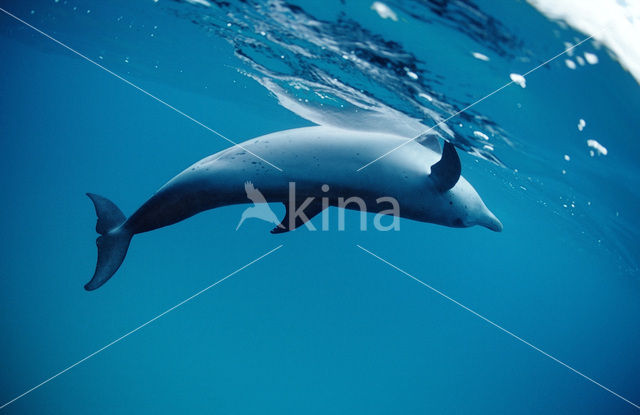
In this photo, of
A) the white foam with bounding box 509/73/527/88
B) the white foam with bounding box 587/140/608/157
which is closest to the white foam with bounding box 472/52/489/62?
the white foam with bounding box 509/73/527/88

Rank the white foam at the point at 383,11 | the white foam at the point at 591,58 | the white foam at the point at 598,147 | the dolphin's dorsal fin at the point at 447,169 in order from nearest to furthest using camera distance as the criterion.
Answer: the dolphin's dorsal fin at the point at 447,169 < the white foam at the point at 591,58 < the white foam at the point at 383,11 < the white foam at the point at 598,147

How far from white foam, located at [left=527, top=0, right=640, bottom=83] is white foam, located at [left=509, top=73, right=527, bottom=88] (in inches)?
59.9

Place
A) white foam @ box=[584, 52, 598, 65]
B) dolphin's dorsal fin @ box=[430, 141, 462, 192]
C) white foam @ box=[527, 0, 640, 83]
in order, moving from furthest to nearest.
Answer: white foam @ box=[584, 52, 598, 65], white foam @ box=[527, 0, 640, 83], dolphin's dorsal fin @ box=[430, 141, 462, 192]

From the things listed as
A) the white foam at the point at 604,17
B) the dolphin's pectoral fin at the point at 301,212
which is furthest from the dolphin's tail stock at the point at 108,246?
the white foam at the point at 604,17

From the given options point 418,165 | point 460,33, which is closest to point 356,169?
point 418,165

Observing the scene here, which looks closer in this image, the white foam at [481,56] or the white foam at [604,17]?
the white foam at [604,17]

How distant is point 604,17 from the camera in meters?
4.46

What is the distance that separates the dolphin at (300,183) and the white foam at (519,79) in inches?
142

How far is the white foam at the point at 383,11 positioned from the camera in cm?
560

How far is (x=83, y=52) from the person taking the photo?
21016 mm

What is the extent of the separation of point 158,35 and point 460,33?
1157 centimetres

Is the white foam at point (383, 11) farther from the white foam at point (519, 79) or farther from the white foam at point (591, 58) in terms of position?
the white foam at point (591, 58)

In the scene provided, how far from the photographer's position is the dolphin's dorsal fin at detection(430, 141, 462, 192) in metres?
3.63

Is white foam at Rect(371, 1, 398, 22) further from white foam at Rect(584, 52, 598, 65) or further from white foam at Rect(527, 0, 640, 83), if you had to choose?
white foam at Rect(584, 52, 598, 65)
